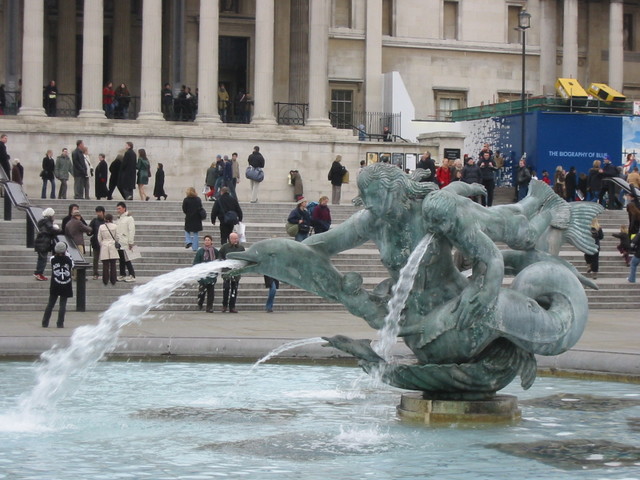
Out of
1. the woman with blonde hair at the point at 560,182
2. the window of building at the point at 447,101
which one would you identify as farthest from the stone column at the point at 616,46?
the woman with blonde hair at the point at 560,182

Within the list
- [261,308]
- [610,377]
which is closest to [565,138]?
[261,308]

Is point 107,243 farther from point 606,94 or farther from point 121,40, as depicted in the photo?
point 606,94

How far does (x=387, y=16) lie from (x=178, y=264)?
34644 millimetres

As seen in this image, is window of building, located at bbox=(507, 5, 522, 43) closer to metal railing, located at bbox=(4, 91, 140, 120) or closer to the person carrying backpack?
metal railing, located at bbox=(4, 91, 140, 120)

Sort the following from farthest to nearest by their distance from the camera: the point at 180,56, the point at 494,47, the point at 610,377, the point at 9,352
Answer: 1. the point at 494,47
2. the point at 180,56
3. the point at 9,352
4. the point at 610,377

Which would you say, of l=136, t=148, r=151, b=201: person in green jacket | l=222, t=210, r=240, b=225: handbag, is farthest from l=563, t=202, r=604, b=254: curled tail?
l=136, t=148, r=151, b=201: person in green jacket

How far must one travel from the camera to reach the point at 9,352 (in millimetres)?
15422

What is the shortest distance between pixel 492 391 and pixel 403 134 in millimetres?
42484

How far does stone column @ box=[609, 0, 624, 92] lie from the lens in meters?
61.7

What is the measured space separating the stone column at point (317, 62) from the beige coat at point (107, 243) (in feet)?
72.8

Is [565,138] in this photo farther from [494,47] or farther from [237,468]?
[237,468]

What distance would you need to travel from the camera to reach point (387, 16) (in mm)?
60156

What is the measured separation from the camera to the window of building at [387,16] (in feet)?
197

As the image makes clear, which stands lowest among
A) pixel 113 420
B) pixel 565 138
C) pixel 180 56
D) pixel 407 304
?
pixel 113 420
